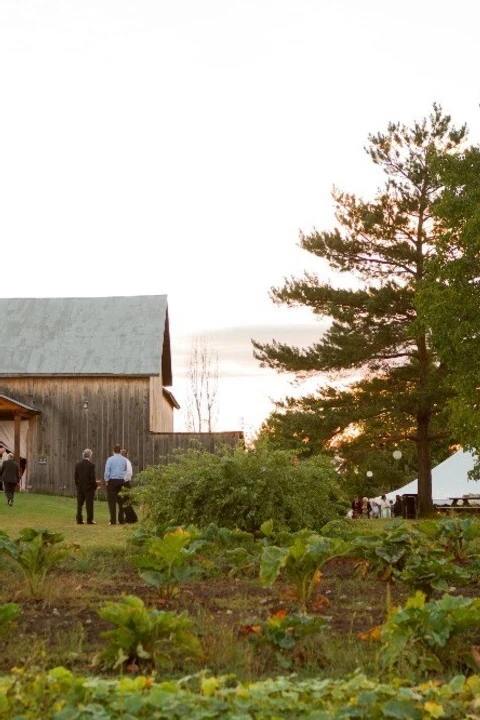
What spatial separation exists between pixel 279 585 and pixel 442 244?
58.6 ft

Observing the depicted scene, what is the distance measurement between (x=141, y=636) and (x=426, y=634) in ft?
5.64

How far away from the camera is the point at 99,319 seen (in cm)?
4147

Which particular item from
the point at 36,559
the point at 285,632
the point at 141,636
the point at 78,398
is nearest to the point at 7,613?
the point at 141,636

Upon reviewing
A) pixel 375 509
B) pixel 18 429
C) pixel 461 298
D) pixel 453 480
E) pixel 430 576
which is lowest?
pixel 375 509

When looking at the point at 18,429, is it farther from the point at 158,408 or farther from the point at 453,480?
the point at 453,480


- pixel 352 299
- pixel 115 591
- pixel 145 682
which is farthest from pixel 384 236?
pixel 145 682

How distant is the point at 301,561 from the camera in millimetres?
8664

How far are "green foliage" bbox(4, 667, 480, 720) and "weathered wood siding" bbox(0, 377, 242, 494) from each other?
3338 centimetres

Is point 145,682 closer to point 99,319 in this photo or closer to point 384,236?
point 384,236

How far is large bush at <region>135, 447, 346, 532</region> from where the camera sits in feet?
51.8

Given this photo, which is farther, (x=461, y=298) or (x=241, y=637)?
(x=461, y=298)

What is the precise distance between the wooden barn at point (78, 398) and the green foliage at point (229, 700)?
32.2 meters

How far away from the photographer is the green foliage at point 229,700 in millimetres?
4641

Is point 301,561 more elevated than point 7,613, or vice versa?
point 301,561
